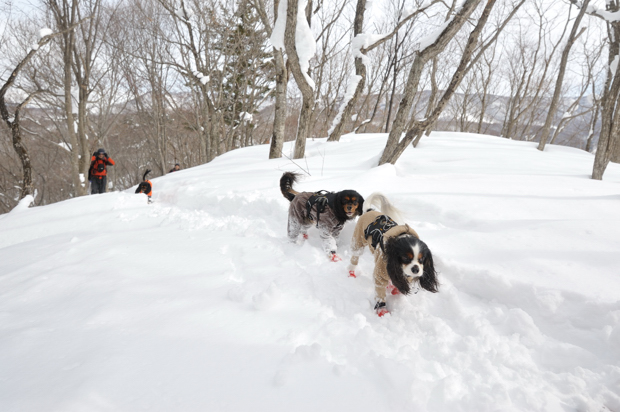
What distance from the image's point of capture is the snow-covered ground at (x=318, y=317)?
1.47 m

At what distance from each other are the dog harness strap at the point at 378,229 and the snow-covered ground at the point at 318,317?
0.53 m

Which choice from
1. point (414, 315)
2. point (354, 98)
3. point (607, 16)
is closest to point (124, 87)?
point (354, 98)

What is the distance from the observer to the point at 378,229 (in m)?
2.56

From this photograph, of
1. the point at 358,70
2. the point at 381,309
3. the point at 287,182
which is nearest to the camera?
the point at 381,309

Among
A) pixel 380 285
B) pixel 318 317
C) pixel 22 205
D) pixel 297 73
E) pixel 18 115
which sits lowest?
pixel 22 205

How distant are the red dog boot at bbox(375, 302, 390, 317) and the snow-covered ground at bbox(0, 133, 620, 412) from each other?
0.27 ft

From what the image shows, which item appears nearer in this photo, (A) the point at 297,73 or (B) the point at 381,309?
(B) the point at 381,309

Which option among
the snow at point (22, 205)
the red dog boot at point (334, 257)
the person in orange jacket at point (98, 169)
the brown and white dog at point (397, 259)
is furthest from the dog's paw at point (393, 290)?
the person in orange jacket at point (98, 169)

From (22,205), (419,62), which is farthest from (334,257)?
(22,205)

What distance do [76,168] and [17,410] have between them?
12.1 metres

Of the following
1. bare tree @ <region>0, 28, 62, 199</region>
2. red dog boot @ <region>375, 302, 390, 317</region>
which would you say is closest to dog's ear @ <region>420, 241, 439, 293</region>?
red dog boot @ <region>375, 302, 390, 317</region>

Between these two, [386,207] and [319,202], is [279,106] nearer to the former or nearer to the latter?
[319,202]

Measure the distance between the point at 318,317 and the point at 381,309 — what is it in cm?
59

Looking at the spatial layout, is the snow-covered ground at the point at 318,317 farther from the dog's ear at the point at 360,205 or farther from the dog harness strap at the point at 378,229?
the dog's ear at the point at 360,205
